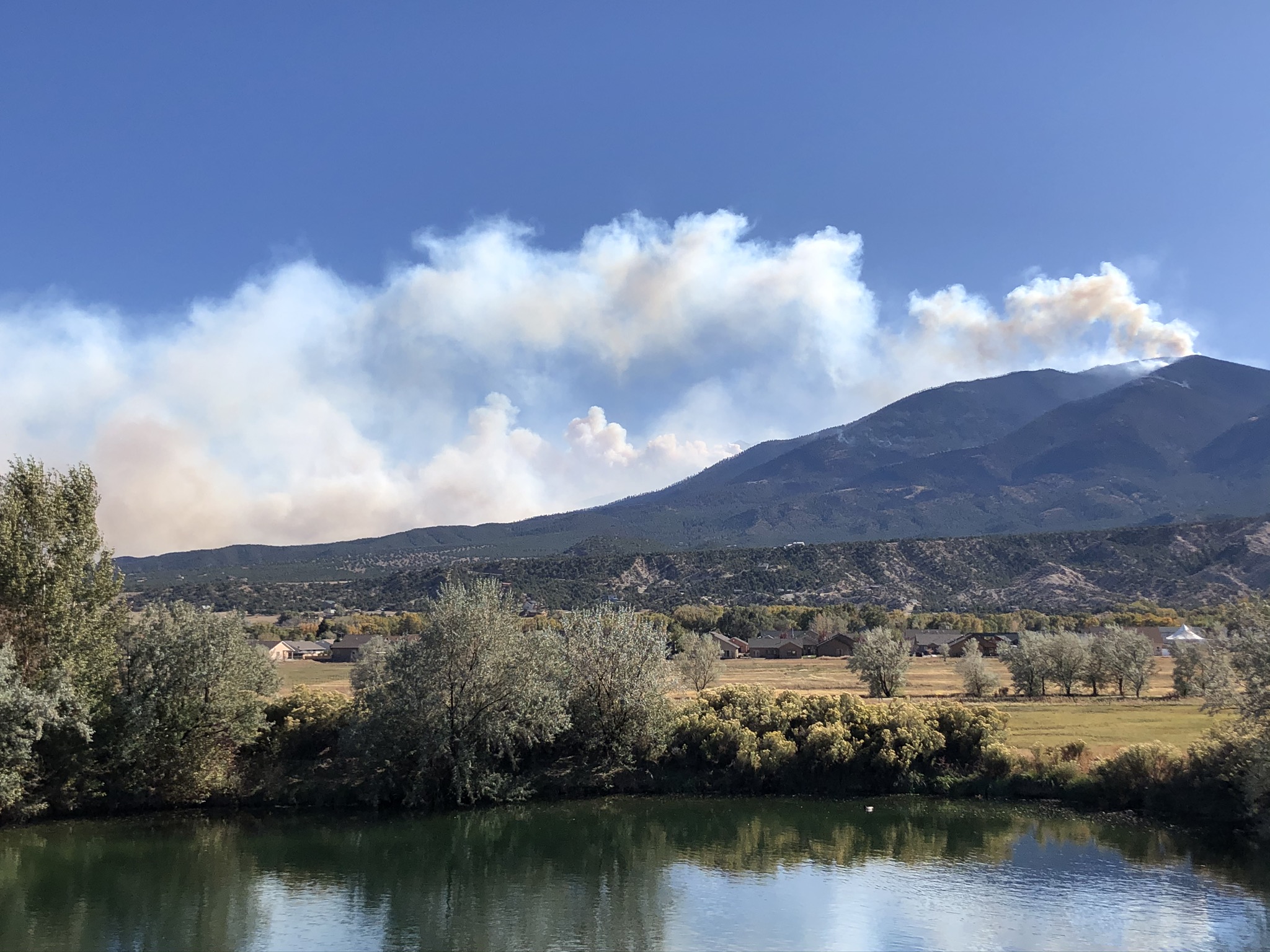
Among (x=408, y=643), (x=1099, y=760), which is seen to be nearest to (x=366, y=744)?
(x=408, y=643)

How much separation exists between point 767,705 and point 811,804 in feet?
21.1

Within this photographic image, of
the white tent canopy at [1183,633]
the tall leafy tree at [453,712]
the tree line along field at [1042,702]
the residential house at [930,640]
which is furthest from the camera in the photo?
the residential house at [930,640]

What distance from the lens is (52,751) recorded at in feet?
127

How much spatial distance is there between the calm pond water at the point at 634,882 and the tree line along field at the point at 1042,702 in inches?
394

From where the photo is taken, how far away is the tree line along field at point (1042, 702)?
4712cm

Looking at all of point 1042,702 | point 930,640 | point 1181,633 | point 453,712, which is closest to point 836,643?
point 930,640

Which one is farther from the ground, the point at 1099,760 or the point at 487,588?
the point at 487,588

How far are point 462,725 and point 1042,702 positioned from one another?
148 feet

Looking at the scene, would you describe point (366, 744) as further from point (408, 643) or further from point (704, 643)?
point (704, 643)

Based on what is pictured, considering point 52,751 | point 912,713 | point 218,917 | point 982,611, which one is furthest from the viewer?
point 982,611

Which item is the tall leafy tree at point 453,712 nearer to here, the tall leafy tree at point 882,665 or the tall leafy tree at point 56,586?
the tall leafy tree at point 56,586

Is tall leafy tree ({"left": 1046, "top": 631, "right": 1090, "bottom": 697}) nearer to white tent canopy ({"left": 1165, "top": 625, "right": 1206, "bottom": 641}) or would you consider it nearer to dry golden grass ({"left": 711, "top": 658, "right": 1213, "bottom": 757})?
dry golden grass ({"left": 711, "top": 658, "right": 1213, "bottom": 757})

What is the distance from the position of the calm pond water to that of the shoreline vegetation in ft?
7.24

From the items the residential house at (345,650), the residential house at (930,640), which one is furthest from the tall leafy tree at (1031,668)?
the residential house at (345,650)
